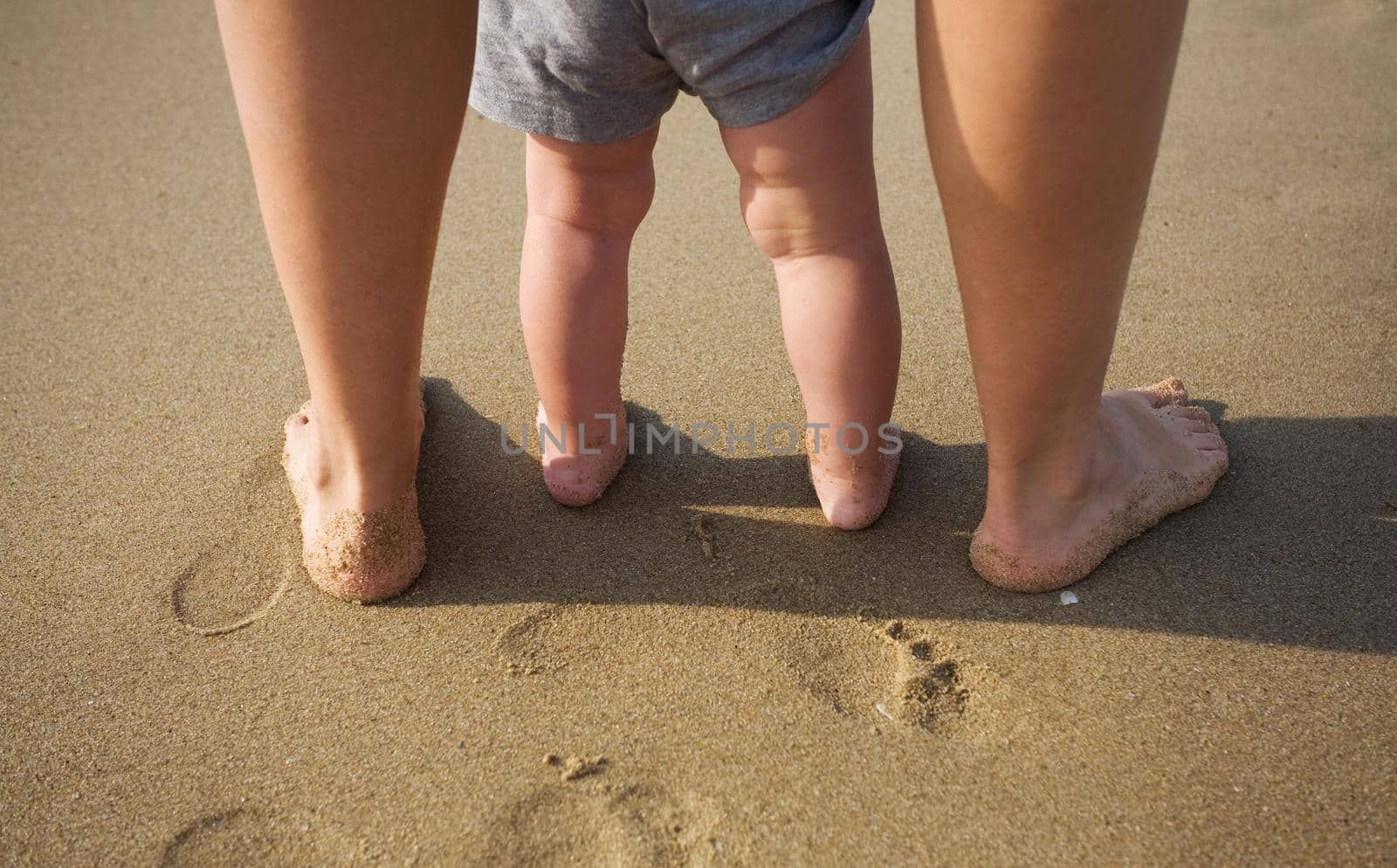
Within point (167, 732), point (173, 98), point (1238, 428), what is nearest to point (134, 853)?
point (167, 732)

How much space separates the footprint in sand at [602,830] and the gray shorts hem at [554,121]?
2.28 ft

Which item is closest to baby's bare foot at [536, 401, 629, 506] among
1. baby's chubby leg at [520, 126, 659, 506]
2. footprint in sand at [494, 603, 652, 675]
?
baby's chubby leg at [520, 126, 659, 506]

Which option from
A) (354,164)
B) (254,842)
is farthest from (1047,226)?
(254,842)

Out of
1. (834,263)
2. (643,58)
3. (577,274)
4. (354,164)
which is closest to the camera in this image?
(354,164)

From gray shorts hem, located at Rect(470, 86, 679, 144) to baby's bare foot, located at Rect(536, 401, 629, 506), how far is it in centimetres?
38

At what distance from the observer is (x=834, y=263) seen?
1160mm

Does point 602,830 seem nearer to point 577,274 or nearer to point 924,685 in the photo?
point 924,685

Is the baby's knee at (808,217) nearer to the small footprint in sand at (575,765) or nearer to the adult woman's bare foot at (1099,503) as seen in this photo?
the adult woman's bare foot at (1099,503)

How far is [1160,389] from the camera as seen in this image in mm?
1454

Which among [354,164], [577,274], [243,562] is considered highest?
[354,164]

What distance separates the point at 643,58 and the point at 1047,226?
44 cm

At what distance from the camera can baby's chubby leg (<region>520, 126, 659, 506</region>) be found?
1.23 meters

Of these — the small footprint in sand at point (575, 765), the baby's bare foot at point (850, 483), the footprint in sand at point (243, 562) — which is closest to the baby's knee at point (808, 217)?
the baby's bare foot at point (850, 483)

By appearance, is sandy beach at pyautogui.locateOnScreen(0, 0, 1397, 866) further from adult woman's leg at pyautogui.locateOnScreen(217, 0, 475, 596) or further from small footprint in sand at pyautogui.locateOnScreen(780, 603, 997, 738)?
adult woman's leg at pyautogui.locateOnScreen(217, 0, 475, 596)
